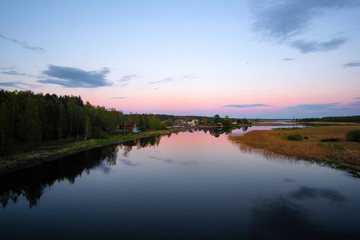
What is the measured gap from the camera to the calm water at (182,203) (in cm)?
1123

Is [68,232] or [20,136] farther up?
[20,136]

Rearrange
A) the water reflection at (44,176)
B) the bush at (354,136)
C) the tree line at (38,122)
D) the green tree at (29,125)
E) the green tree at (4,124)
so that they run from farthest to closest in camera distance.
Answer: the bush at (354,136)
the green tree at (29,125)
the tree line at (38,122)
the green tree at (4,124)
the water reflection at (44,176)

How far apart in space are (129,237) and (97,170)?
16.3 m

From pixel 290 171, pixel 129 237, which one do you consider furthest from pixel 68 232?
pixel 290 171

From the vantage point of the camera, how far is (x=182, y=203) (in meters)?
15.0

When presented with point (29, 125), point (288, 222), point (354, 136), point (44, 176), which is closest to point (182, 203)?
point (288, 222)

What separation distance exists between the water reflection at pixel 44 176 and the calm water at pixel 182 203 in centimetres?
9

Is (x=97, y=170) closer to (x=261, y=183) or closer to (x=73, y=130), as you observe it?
(x=261, y=183)

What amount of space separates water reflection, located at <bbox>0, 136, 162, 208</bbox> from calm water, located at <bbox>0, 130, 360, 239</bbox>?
0.30 ft

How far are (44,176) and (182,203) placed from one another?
1680 centimetres

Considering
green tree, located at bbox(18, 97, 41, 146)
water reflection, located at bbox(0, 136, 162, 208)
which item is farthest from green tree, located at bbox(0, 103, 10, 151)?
water reflection, located at bbox(0, 136, 162, 208)

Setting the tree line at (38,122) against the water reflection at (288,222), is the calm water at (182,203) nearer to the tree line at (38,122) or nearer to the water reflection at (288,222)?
the water reflection at (288,222)

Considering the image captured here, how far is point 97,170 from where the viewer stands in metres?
25.0

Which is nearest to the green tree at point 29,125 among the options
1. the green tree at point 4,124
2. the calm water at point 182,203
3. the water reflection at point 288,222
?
the green tree at point 4,124
